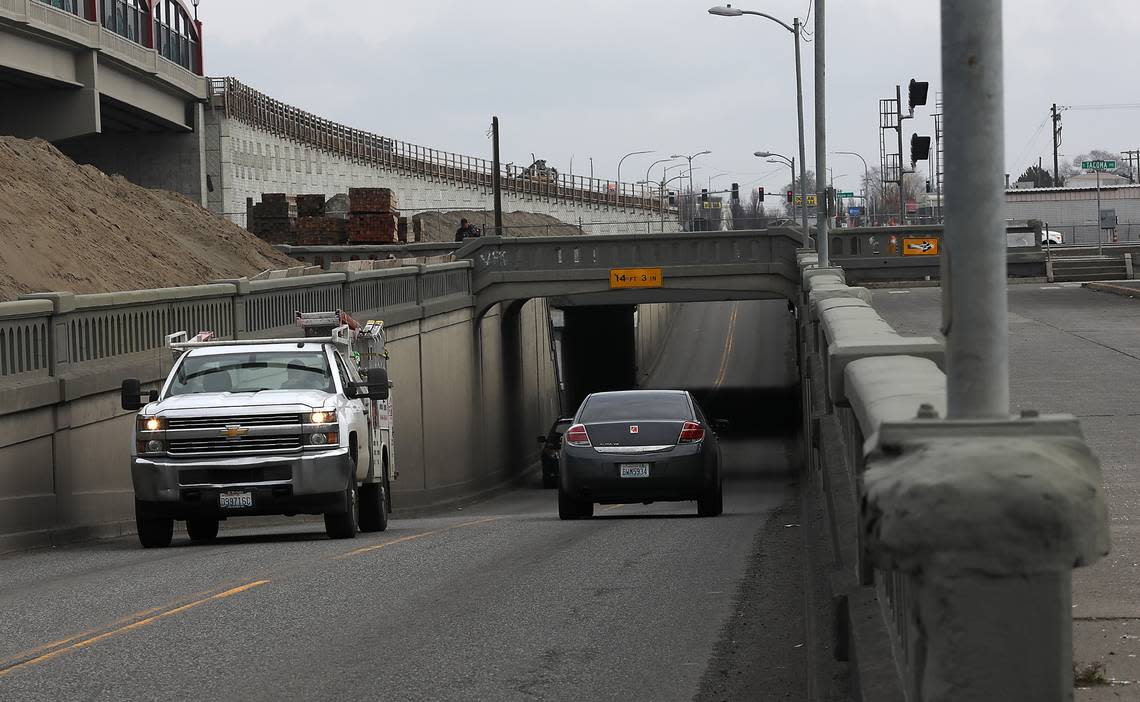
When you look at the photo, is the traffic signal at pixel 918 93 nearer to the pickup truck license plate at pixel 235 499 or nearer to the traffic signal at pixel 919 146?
the traffic signal at pixel 919 146

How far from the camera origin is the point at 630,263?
160ft

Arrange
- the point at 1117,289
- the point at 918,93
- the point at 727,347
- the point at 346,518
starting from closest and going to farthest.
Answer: the point at 346,518 → the point at 918,93 → the point at 1117,289 → the point at 727,347

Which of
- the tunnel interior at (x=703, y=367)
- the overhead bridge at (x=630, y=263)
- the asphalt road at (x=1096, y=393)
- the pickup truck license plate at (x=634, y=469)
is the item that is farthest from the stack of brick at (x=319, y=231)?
the pickup truck license plate at (x=634, y=469)

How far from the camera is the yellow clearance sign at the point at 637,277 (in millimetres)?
48219

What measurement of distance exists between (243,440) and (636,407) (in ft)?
19.7

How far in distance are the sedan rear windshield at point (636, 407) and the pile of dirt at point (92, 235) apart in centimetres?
1214

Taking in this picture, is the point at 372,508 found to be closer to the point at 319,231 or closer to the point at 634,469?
the point at 634,469

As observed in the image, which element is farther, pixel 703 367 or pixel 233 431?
pixel 703 367

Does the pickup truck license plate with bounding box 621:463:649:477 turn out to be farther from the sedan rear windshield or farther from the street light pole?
the street light pole

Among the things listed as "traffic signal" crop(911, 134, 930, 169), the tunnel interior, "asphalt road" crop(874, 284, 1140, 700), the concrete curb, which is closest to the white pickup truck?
"asphalt road" crop(874, 284, 1140, 700)

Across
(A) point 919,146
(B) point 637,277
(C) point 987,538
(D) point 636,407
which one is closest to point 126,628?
(C) point 987,538

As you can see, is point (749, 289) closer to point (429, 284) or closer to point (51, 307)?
point (429, 284)

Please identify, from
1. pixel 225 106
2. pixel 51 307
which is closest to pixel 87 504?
pixel 51 307

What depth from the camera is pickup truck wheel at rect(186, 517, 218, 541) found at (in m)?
17.7
